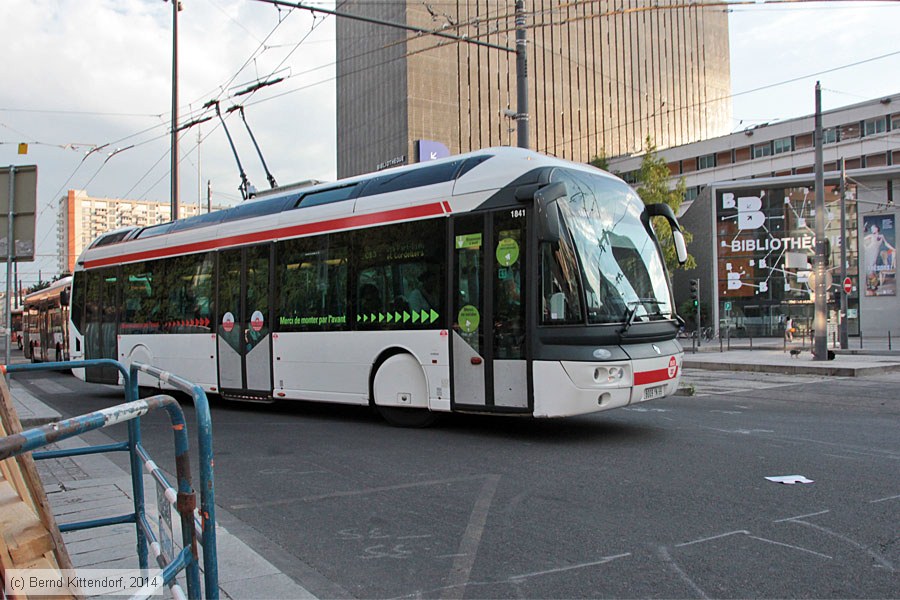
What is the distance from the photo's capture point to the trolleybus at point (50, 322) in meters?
22.8

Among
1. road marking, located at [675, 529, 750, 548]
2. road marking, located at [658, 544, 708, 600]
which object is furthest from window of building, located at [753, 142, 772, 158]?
road marking, located at [658, 544, 708, 600]

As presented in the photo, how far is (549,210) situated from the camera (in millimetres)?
7270

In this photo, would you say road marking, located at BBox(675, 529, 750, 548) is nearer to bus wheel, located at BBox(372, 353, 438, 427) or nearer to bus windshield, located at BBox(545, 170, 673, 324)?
bus windshield, located at BBox(545, 170, 673, 324)

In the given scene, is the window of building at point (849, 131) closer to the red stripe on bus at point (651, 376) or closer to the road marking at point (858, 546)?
the red stripe on bus at point (651, 376)

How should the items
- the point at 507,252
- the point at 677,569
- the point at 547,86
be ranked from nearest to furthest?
the point at 677,569 < the point at 507,252 < the point at 547,86

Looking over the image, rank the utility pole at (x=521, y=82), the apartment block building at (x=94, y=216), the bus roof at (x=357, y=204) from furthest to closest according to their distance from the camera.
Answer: the apartment block building at (x=94, y=216) < the utility pole at (x=521, y=82) < the bus roof at (x=357, y=204)

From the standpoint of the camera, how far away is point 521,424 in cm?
905

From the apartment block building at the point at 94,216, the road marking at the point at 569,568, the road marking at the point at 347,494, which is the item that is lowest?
the road marking at the point at 347,494

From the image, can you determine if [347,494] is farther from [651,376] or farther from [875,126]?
[875,126]

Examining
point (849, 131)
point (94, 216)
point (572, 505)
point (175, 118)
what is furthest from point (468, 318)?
point (849, 131)

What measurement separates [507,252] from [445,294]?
3.20ft

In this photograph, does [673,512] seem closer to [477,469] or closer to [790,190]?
[477,469]

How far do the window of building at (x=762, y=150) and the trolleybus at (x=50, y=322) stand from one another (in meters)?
51.0

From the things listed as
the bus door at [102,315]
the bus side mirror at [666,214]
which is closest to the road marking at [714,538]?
the bus side mirror at [666,214]
